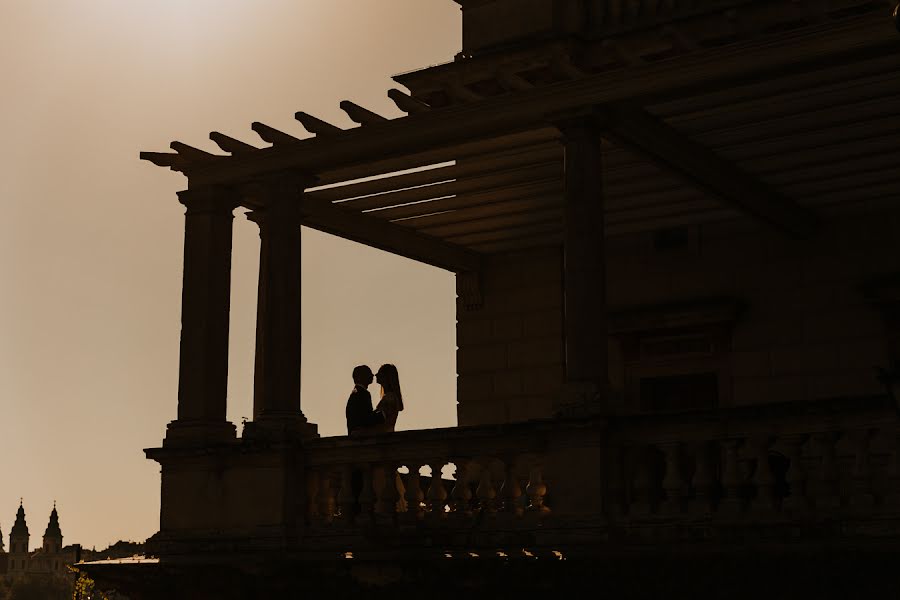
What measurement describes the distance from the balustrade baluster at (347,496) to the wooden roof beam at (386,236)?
3032 millimetres

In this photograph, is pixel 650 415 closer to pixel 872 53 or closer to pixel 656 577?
pixel 656 577

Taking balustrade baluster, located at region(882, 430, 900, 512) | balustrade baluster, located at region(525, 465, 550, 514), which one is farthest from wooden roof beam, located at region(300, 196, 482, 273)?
balustrade baluster, located at region(882, 430, 900, 512)

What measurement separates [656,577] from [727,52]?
4.22 m

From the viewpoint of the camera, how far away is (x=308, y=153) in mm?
13977

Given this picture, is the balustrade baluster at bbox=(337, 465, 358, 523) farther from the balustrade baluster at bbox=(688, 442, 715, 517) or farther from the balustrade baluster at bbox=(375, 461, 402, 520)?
the balustrade baluster at bbox=(688, 442, 715, 517)

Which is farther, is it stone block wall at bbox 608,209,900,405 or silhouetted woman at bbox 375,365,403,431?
stone block wall at bbox 608,209,900,405

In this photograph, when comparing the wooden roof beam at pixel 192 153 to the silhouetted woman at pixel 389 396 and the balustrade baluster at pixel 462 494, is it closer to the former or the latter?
the silhouetted woman at pixel 389 396

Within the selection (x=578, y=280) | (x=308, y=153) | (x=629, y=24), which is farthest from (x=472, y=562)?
(x=629, y=24)

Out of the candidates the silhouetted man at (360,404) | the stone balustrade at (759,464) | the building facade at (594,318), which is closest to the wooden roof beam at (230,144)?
the building facade at (594,318)

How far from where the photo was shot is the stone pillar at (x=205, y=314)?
47.0 ft

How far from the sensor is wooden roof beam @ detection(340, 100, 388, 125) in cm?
1348

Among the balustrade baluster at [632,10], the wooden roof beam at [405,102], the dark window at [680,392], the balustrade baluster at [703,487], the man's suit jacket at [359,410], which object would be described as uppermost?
the balustrade baluster at [632,10]

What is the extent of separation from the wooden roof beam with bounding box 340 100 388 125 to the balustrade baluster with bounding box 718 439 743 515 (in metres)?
4.60

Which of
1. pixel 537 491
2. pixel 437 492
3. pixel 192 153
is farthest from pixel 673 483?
pixel 192 153
